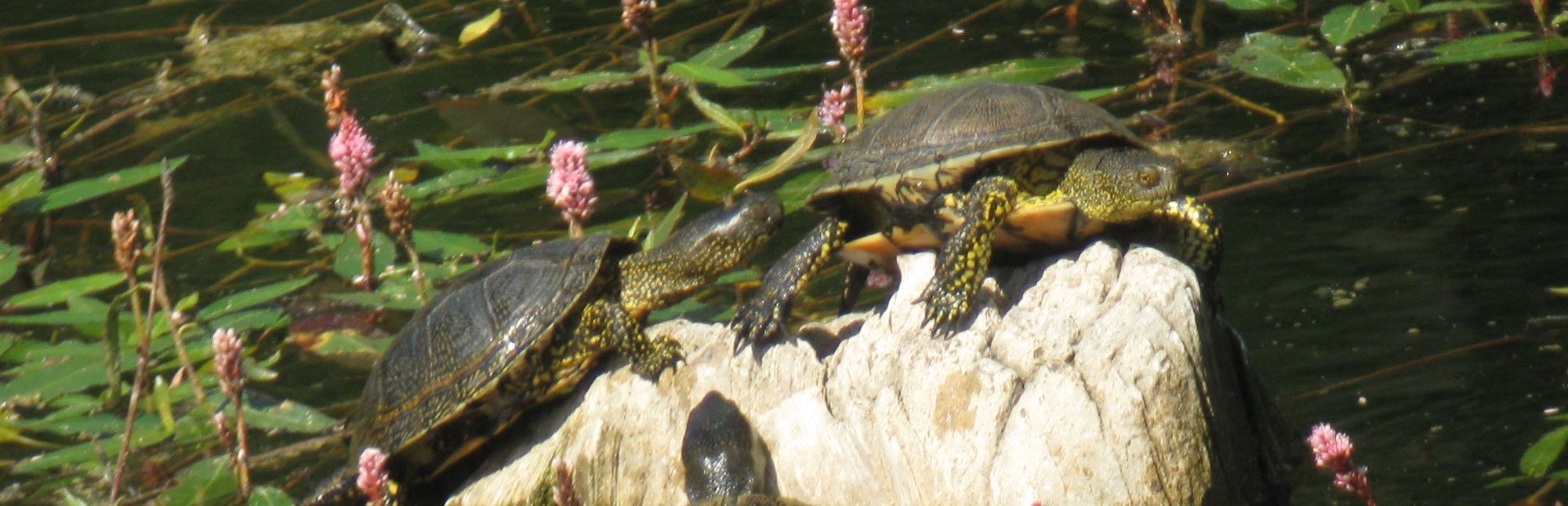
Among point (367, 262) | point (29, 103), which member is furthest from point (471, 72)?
point (367, 262)

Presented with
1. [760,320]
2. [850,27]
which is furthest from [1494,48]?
[760,320]

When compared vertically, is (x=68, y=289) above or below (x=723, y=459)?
below

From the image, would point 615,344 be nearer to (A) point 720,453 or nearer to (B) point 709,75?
(A) point 720,453

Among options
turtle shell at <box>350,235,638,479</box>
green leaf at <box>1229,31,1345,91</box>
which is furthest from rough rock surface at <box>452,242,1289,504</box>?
green leaf at <box>1229,31,1345,91</box>

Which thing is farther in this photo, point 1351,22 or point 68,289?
point 1351,22

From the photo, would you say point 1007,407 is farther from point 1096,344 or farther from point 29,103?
point 29,103

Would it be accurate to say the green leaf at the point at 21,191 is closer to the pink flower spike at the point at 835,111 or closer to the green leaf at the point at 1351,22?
the pink flower spike at the point at 835,111

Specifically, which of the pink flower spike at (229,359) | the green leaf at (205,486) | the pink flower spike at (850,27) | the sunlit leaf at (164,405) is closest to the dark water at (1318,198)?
the pink flower spike at (850,27)
